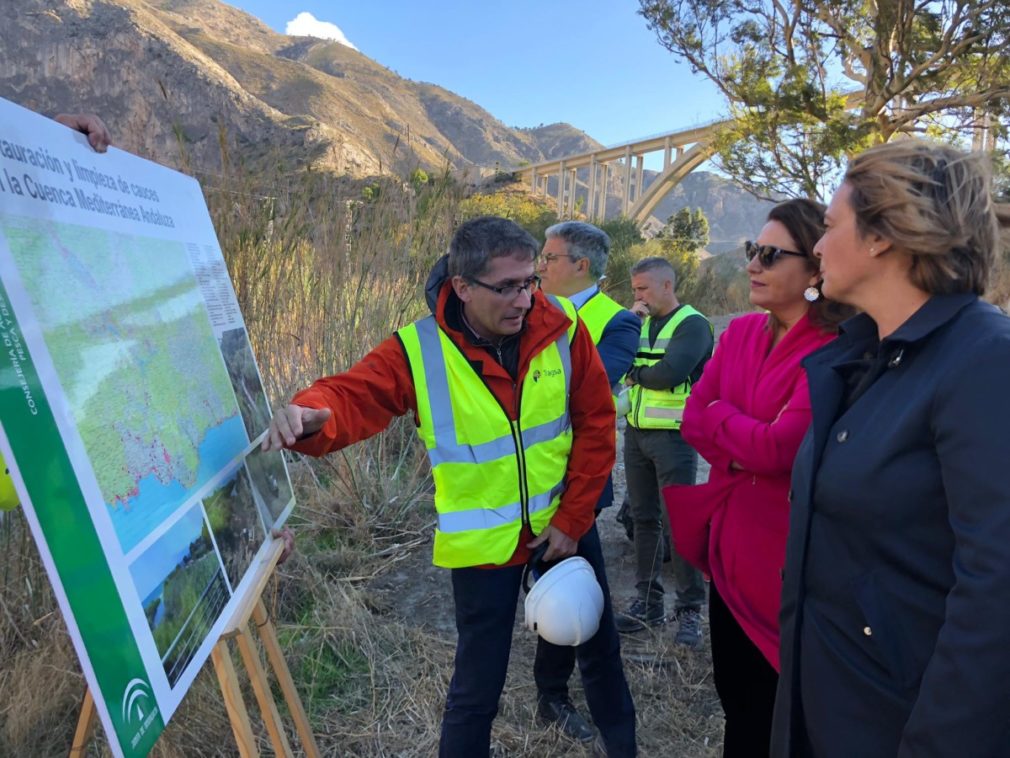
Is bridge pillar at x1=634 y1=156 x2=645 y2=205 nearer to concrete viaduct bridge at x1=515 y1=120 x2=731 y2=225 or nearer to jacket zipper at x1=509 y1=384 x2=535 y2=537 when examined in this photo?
concrete viaduct bridge at x1=515 y1=120 x2=731 y2=225

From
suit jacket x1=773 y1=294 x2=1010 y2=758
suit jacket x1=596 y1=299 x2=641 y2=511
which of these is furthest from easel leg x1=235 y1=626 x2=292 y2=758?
suit jacket x1=596 y1=299 x2=641 y2=511

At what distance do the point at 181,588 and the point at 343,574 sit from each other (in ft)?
8.37

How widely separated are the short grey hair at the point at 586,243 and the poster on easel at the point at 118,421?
5.58ft

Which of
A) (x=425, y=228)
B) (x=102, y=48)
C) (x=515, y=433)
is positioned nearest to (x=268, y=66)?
(x=102, y=48)

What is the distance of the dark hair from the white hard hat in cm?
102

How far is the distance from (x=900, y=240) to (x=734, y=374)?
84 centimetres

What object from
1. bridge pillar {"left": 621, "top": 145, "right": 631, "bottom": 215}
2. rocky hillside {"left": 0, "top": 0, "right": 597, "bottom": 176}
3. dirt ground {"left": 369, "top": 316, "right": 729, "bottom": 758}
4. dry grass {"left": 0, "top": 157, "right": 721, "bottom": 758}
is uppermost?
rocky hillside {"left": 0, "top": 0, "right": 597, "bottom": 176}

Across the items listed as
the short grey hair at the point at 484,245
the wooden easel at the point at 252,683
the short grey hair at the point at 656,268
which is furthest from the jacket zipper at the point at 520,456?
the short grey hair at the point at 656,268

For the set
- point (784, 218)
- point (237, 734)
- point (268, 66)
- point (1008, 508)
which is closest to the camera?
point (1008, 508)

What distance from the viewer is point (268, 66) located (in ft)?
172

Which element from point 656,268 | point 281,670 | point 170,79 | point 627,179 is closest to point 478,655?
point 281,670

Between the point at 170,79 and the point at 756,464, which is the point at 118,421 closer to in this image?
the point at 756,464

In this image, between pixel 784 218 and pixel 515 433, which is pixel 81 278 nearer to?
pixel 515 433

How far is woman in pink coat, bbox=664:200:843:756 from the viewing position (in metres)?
1.80
